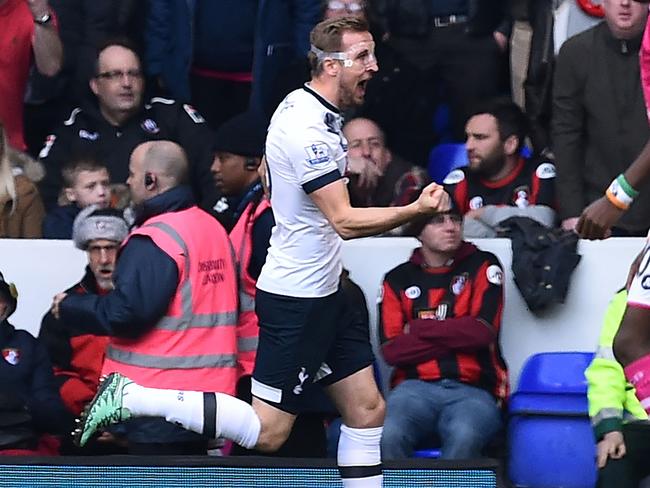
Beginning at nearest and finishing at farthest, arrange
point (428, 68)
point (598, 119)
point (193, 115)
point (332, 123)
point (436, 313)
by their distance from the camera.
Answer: point (332, 123) < point (436, 313) < point (598, 119) < point (193, 115) < point (428, 68)

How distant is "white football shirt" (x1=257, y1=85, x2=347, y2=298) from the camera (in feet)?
19.9

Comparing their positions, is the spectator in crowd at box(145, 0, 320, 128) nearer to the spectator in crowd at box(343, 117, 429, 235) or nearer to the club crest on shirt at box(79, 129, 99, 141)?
the club crest on shirt at box(79, 129, 99, 141)

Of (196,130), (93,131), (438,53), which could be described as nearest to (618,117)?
(438,53)

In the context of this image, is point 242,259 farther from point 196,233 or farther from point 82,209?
point 82,209

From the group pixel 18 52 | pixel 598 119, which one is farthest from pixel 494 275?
pixel 18 52

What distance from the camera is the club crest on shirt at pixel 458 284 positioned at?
289 inches

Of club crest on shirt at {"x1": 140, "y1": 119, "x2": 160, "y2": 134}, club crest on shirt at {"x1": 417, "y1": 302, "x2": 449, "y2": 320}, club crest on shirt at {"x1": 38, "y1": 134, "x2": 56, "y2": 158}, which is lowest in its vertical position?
club crest on shirt at {"x1": 417, "y1": 302, "x2": 449, "y2": 320}

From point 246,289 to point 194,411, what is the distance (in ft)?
2.48

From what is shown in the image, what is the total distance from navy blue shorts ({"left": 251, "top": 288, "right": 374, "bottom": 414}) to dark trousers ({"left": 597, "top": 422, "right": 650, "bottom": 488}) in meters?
0.96

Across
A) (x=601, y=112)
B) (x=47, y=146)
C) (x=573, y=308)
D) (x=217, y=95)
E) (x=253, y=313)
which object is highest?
(x=217, y=95)

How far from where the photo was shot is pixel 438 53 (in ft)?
30.0

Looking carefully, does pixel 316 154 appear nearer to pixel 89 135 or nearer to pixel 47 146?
pixel 89 135

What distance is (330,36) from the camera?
6.22 meters

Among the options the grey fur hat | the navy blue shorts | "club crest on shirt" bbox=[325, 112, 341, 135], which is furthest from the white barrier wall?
"club crest on shirt" bbox=[325, 112, 341, 135]
